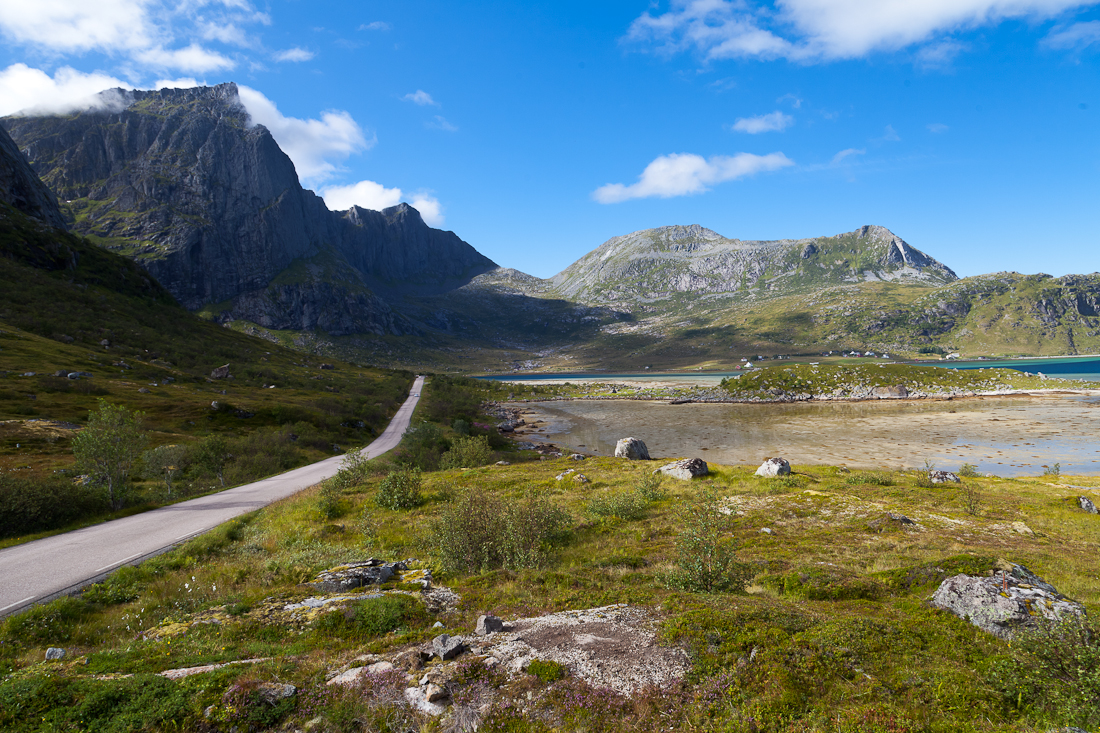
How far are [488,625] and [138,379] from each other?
69.4 meters

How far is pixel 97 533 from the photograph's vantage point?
53.6ft

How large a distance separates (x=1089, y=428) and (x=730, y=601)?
78699 mm

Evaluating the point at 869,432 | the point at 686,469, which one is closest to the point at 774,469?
the point at 686,469

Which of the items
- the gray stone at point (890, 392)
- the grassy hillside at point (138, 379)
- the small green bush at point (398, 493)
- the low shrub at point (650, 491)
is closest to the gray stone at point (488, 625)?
the small green bush at point (398, 493)

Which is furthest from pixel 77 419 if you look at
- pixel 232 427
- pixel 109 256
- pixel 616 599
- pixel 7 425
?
pixel 109 256

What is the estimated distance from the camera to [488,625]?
25.5 feet

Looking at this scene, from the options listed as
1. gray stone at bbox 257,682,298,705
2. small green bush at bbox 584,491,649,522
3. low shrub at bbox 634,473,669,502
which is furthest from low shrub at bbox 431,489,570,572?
low shrub at bbox 634,473,669,502

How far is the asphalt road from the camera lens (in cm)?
1125

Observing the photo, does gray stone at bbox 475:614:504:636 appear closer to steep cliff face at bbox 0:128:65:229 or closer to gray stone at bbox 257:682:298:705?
gray stone at bbox 257:682:298:705

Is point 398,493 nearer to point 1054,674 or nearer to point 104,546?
point 104,546

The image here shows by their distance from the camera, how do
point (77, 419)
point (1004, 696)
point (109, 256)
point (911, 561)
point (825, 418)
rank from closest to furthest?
point (1004, 696)
point (911, 561)
point (77, 419)
point (825, 418)
point (109, 256)

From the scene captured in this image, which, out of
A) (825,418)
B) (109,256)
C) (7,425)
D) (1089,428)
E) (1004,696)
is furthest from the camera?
(109,256)

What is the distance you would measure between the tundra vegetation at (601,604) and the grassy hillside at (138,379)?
13508 millimetres

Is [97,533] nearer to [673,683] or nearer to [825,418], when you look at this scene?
[673,683]
